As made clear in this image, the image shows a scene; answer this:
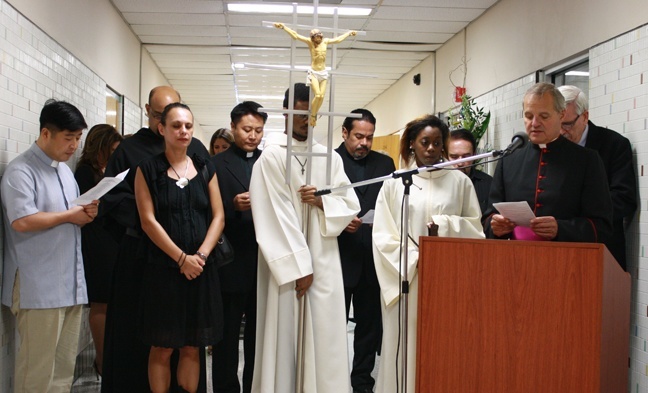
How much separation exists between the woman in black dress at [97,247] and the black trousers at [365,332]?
1.48 meters

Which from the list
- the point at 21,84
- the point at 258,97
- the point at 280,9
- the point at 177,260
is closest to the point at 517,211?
the point at 177,260

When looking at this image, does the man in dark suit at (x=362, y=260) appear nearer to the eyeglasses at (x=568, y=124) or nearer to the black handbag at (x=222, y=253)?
the black handbag at (x=222, y=253)

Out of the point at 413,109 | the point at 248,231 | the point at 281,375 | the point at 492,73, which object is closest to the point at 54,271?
the point at 248,231

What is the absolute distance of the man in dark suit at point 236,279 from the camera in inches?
145

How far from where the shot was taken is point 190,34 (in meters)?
8.18

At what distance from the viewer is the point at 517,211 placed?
2.73 metres

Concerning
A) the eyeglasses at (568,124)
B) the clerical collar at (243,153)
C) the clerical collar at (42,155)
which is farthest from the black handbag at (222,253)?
the eyeglasses at (568,124)

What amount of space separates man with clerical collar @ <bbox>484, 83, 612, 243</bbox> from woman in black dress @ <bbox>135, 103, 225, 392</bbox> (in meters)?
1.34

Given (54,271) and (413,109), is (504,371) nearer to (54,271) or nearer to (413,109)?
(54,271)

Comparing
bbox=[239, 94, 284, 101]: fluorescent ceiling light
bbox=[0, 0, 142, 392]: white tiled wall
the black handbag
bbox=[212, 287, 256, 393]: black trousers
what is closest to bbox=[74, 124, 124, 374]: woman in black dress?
bbox=[0, 0, 142, 392]: white tiled wall

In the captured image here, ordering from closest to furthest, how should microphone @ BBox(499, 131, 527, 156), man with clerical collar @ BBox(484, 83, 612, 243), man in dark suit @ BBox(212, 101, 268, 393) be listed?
microphone @ BBox(499, 131, 527, 156) < man with clerical collar @ BBox(484, 83, 612, 243) < man in dark suit @ BBox(212, 101, 268, 393)

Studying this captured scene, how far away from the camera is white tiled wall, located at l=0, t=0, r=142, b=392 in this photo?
12.2 ft

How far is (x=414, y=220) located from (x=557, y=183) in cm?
76

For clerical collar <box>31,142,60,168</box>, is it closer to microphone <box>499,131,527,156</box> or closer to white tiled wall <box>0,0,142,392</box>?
white tiled wall <box>0,0,142,392</box>
